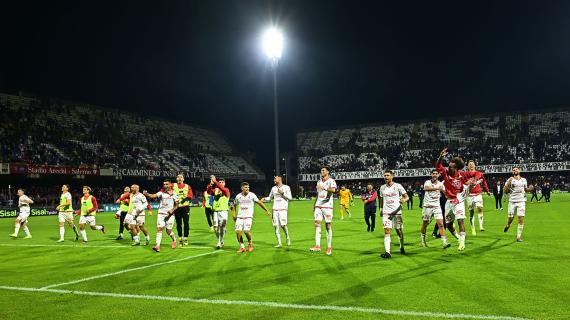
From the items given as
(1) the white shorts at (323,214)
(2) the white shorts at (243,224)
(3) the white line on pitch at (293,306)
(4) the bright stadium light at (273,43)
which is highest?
(4) the bright stadium light at (273,43)

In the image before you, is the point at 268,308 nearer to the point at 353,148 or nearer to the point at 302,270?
the point at 302,270

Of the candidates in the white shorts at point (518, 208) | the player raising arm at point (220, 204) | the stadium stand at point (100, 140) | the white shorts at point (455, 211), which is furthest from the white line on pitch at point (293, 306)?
the stadium stand at point (100, 140)

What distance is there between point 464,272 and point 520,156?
6483cm

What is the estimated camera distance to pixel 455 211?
12.6 meters

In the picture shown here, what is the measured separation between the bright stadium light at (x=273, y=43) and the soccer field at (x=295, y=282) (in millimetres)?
23782

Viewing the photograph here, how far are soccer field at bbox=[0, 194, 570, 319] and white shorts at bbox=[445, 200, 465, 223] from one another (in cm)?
95

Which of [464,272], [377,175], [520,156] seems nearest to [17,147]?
[464,272]

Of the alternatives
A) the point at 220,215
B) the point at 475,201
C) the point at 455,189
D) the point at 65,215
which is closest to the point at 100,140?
the point at 65,215

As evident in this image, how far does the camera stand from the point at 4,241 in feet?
59.9

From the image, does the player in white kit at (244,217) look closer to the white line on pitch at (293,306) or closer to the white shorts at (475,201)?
A: the white line on pitch at (293,306)

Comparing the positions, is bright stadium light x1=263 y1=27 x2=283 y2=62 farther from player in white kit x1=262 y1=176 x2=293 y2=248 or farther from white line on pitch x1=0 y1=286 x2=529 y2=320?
white line on pitch x1=0 y1=286 x2=529 y2=320

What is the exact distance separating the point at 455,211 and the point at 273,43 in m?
26.4

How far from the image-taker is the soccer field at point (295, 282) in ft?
22.1

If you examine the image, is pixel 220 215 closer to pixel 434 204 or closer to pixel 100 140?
pixel 434 204
